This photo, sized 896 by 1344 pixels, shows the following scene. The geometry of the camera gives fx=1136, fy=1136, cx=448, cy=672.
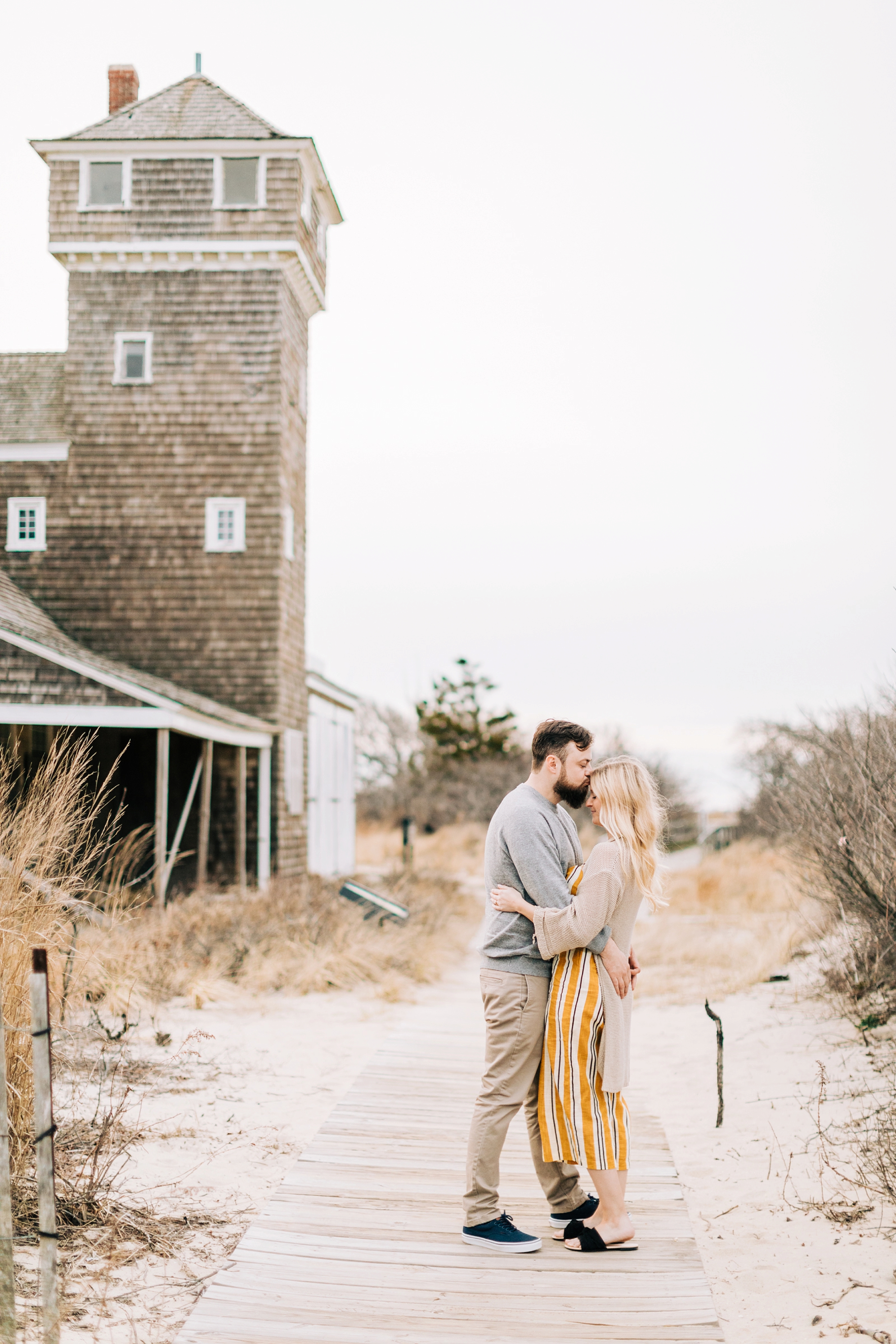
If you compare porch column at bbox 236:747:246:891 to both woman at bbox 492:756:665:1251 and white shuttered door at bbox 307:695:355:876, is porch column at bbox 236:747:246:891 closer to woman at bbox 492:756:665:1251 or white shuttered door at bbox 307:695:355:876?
white shuttered door at bbox 307:695:355:876

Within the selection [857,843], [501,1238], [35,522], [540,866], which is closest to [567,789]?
[540,866]

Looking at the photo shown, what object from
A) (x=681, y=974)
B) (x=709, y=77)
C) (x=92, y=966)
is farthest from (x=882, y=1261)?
(x=709, y=77)

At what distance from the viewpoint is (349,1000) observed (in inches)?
386

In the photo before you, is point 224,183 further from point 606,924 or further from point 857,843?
point 606,924

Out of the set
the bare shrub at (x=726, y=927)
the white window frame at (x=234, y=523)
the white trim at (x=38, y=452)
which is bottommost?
the bare shrub at (x=726, y=927)

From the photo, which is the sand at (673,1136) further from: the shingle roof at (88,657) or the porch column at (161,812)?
the shingle roof at (88,657)

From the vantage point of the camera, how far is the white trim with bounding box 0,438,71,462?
56.3 ft

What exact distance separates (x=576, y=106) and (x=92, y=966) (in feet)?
34.4

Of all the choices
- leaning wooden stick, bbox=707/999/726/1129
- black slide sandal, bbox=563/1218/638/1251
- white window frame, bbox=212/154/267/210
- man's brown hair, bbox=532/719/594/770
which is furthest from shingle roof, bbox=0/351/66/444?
black slide sandal, bbox=563/1218/638/1251

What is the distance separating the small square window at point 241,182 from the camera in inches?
674

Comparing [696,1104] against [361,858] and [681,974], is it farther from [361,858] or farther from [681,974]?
[361,858]

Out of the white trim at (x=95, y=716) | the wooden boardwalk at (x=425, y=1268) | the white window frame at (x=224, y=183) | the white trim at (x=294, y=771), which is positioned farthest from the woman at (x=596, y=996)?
the white window frame at (x=224, y=183)

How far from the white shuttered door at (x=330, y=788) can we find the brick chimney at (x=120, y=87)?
10.4m

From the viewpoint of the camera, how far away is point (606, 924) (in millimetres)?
3838
